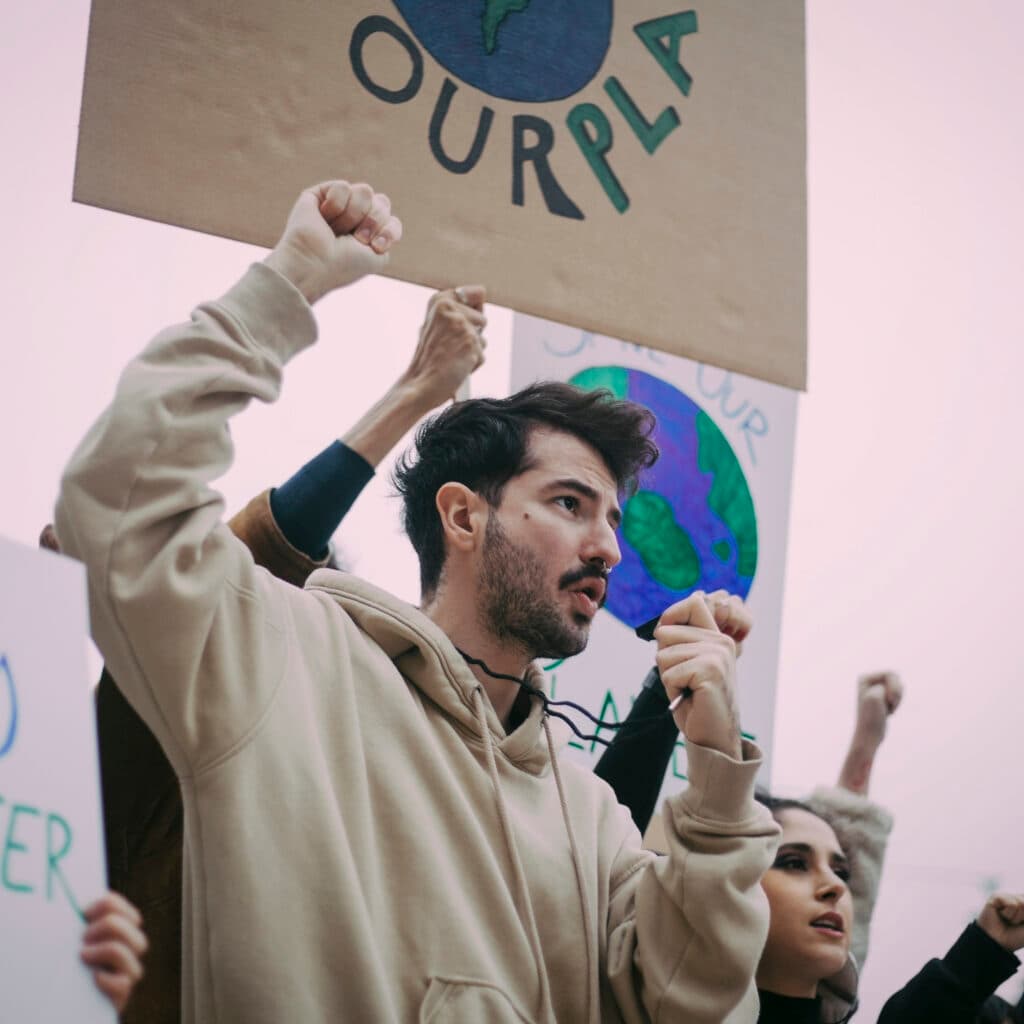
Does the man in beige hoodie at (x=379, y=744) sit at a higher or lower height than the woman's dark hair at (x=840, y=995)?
higher

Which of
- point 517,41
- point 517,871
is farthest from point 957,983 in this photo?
point 517,41

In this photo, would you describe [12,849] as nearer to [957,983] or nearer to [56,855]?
[56,855]

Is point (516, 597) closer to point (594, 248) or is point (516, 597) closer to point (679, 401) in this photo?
point (594, 248)

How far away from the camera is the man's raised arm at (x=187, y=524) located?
1108 millimetres

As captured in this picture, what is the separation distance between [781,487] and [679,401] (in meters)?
0.24

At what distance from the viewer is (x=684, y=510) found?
7.34ft

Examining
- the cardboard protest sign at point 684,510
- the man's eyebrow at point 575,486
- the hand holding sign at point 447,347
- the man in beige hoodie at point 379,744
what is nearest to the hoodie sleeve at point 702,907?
the man in beige hoodie at point 379,744

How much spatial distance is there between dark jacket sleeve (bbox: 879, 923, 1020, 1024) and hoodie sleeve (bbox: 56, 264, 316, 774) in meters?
1.03

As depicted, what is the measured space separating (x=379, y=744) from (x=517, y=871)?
0.17 metres

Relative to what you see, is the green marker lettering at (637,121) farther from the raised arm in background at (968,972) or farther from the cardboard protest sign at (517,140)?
the raised arm in background at (968,972)

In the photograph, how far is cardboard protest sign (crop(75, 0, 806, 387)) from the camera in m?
1.74

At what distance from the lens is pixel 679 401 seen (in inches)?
90.7

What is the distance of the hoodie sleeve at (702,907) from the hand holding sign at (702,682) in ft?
0.07

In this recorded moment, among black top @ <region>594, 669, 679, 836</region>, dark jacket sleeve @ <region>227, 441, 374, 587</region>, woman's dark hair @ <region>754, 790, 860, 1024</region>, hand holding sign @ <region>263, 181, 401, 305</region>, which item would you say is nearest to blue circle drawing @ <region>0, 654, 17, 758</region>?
hand holding sign @ <region>263, 181, 401, 305</region>
